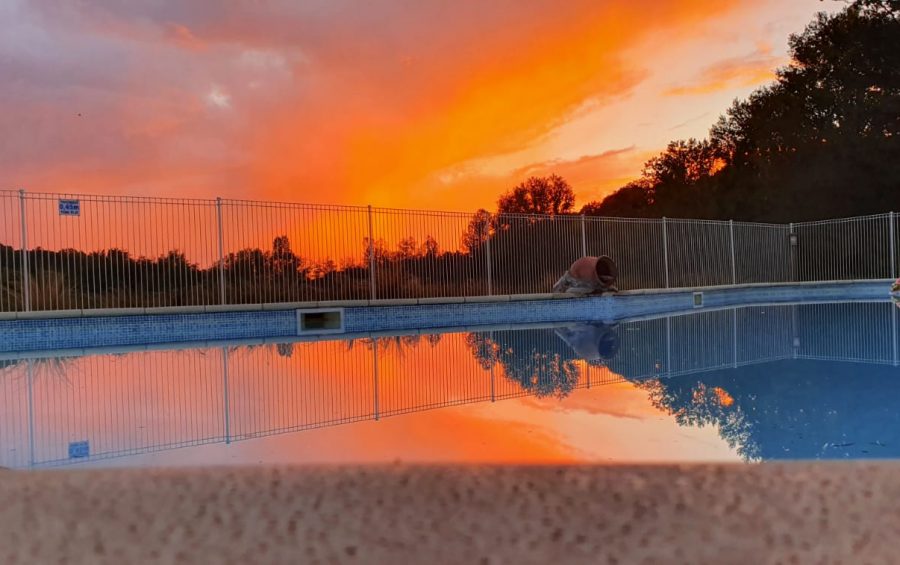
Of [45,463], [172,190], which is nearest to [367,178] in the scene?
[172,190]

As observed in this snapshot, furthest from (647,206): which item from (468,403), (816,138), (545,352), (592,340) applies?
(468,403)

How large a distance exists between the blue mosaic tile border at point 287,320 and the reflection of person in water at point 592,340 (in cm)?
113

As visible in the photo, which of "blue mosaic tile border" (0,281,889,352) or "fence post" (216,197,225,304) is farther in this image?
"fence post" (216,197,225,304)

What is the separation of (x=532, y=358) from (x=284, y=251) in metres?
5.60

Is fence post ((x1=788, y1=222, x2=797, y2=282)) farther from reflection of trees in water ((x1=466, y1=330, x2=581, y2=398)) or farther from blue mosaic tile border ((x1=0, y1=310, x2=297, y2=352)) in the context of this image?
blue mosaic tile border ((x1=0, y1=310, x2=297, y2=352))

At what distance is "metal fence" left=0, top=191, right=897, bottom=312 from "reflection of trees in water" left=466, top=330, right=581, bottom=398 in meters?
2.58

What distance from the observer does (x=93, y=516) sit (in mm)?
1241

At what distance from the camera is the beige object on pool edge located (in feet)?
36.1

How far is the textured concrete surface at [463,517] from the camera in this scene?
1.11m

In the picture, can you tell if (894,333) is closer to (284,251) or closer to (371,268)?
(371,268)

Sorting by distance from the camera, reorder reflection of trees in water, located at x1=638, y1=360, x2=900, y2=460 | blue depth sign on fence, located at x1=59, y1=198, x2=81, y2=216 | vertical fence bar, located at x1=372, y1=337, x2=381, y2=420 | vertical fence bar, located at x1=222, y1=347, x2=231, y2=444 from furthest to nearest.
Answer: blue depth sign on fence, located at x1=59, y1=198, x2=81, y2=216, vertical fence bar, located at x1=372, y1=337, x2=381, y2=420, vertical fence bar, located at x1=222, y1=347, x2=231, y2=444, reflection of trees in water, located at x1=638, y1=360, x2=900, y2=460

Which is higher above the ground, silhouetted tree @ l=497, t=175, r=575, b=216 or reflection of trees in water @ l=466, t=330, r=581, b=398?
silhouetted tree @ l=497, t=175, r=575, b=216

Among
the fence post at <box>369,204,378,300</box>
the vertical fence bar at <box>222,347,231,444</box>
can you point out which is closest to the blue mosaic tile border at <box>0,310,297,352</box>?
the fence post at <box>369,204,378,300</box>

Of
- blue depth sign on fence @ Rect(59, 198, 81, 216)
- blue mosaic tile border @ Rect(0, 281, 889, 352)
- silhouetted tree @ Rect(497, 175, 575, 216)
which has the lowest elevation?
blue mosaic tile border @ Rect(0, 281, 889, 352)
